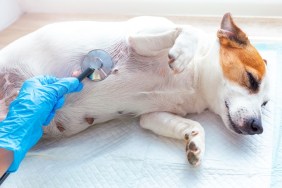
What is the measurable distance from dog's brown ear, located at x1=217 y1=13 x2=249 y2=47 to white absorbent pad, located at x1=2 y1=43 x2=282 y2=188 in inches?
11.6

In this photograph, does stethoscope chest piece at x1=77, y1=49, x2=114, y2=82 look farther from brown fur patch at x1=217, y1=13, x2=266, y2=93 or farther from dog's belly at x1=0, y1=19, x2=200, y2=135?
brown fur patch at x1=217, y1=13, x2=266, y2=93

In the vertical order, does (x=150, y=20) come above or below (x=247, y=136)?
above

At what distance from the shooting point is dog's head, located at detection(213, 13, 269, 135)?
4.36 feet

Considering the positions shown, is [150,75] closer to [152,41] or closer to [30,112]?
[152,41]

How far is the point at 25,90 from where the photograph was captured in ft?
3.99

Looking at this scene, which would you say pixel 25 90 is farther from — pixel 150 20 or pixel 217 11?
pixel 217 11

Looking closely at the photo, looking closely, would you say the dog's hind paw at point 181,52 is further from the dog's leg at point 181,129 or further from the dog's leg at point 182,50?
the dog's leg at point 181,129

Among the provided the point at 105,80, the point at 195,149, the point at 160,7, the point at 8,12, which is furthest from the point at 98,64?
the point at 8,12

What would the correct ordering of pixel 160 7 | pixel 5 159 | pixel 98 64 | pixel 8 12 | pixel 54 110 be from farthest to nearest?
pixel 8 12, pixel 160 7, pixel 98 64, pixel 54 110, pixel 5 159

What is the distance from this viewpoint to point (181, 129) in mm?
1403

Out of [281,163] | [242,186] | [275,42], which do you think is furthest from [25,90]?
[275,42]

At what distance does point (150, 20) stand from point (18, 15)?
1251 mm

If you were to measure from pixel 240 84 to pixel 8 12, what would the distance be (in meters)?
1.57

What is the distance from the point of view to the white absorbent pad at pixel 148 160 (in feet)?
4.28
